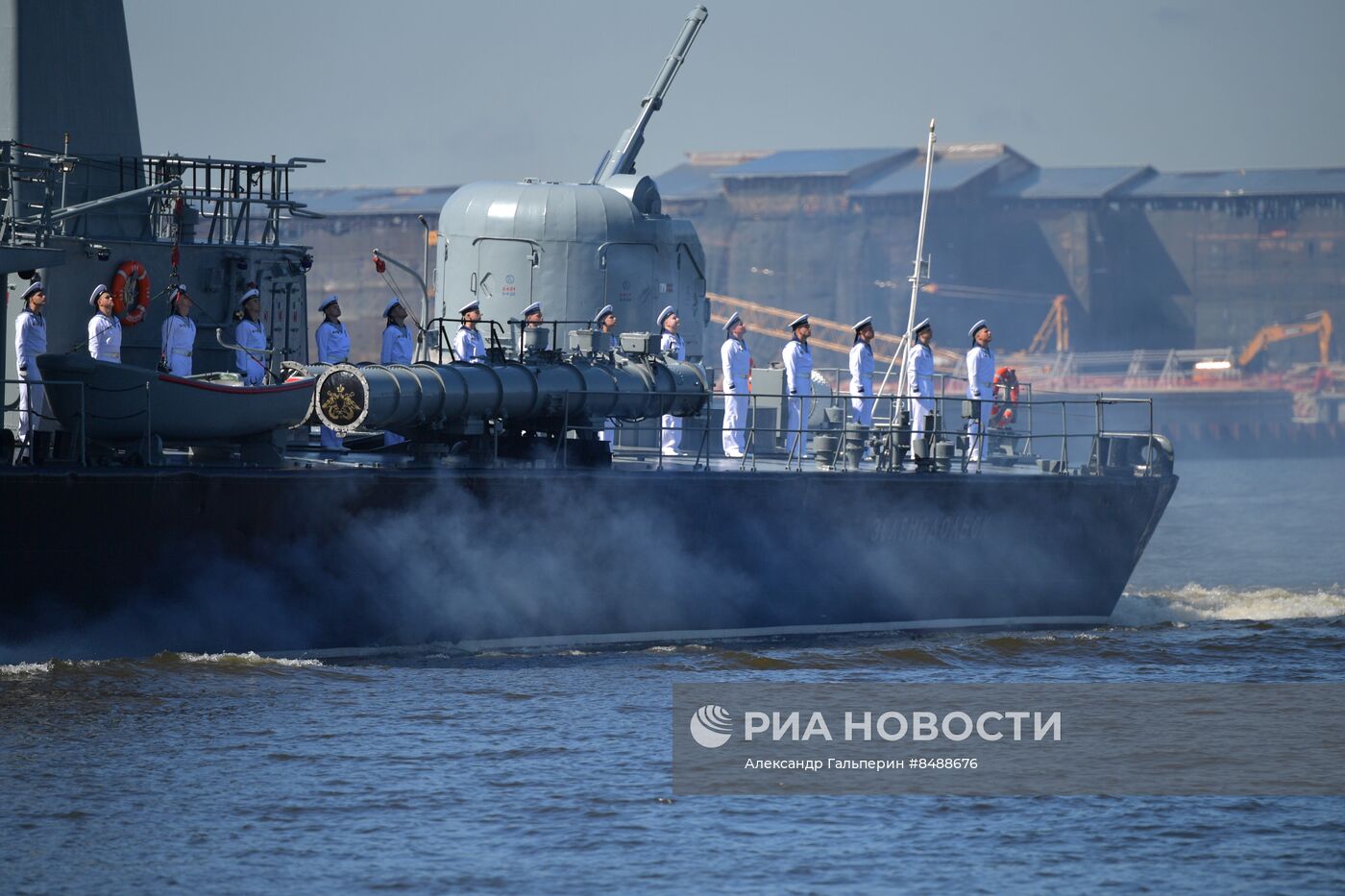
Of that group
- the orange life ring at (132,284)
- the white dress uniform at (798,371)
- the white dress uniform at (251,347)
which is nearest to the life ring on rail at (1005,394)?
the white dress uniform at (798,371)

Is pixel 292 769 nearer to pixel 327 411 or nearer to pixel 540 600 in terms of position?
pixel 327 411

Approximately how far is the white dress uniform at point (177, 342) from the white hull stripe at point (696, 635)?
297 cm

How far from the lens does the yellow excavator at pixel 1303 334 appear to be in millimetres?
87000

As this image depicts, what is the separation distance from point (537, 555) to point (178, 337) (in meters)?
4.12

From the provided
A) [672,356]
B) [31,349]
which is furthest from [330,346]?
[672,356]

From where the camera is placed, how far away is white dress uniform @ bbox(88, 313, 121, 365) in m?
17.2

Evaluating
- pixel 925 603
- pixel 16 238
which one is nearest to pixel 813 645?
pixel 925 603

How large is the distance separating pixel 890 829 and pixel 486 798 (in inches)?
117

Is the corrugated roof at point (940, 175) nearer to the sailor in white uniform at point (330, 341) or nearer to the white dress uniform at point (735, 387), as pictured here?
the white dress uniform at point (735, 387)

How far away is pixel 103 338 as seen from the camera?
1725 centimetres

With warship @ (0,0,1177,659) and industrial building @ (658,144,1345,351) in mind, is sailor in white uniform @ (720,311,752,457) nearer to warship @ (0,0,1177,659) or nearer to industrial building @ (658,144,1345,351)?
warship @ (0,0,1177,659)

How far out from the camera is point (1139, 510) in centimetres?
2395

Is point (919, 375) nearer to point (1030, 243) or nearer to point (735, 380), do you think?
point (735, 380)

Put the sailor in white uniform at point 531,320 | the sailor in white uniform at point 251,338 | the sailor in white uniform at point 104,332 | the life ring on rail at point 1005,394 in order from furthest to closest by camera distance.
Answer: the life ring on rail at point 1005,394 → the sailor in white uniform at point 531,320 → the sailor in white uniform at point 251,338 → the sailor in white uniform at point 104,332
